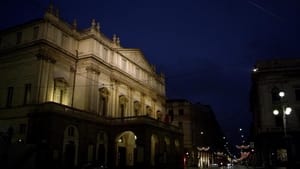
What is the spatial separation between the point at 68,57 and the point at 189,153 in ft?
136

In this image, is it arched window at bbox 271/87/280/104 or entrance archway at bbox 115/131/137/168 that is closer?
entrance archway at bbox 115/131/137/168

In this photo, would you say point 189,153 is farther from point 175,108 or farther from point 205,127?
point 205,127

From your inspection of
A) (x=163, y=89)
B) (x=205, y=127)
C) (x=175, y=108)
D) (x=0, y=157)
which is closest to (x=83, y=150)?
(x=0, y=157)

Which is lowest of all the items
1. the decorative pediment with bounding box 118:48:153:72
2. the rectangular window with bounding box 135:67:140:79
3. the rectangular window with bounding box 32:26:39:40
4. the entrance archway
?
the entrance archway

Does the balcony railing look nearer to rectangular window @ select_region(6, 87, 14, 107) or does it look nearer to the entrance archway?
rectangular window @ select_region(6, 87, 14, 107)

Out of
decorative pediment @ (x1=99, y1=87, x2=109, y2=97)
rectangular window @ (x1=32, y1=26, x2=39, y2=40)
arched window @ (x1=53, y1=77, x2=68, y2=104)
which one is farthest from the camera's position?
decorative pediment @ (x1=99, y1=87, x2=109, y2=97)

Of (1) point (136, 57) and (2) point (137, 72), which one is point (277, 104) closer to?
(2) point (137, 72)

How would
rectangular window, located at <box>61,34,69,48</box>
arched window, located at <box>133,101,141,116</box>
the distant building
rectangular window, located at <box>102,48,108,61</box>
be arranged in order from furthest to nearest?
the distant building, arched window, located at <box>133,101,141,116</box>, rectangular window, located at <box>102,48,108,61</box>, rectangular window, located at <box>61,34,69,48</box>

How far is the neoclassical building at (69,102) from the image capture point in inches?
1250

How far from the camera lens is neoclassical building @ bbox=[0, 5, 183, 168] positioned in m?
31.8

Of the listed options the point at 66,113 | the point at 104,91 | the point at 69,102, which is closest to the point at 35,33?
the point at 69,102

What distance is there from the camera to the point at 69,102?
38.0m

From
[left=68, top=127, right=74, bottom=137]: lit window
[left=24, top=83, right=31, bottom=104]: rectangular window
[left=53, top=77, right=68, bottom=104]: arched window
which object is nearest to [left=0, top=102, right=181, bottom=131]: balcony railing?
[left=24, top=83, right=31, bottom=104]: rectangular window

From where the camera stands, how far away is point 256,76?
49312 millimetres
